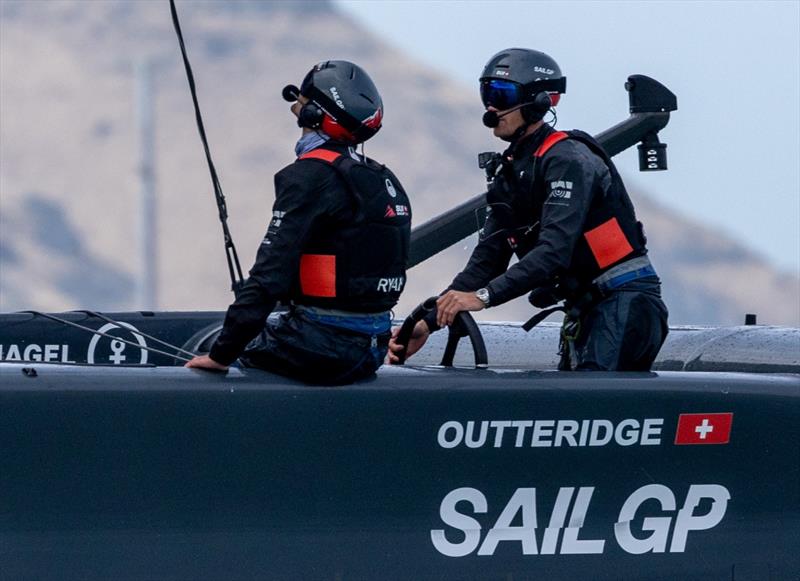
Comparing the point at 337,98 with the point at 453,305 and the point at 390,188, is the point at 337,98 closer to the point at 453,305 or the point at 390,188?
the point at 390,188

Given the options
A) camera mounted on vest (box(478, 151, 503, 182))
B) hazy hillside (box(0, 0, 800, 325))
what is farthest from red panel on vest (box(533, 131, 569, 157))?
hazy hillside (box(0, 0, 800, 325))

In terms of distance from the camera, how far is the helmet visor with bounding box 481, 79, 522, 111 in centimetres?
516

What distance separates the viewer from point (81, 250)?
1607 inches

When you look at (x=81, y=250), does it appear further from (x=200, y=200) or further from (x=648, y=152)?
(x=648, y=152)

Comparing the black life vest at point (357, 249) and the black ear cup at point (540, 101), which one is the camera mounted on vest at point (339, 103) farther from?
the black ear cup at point (540, 101)

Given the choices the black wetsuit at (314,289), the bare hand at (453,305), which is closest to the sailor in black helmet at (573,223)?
the bare hand at (453,305)

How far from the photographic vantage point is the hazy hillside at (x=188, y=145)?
41.3 metres

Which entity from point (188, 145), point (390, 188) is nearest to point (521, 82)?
point (390, 188)

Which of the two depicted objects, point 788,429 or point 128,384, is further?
point 788,429

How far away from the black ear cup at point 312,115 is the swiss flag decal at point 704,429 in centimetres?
140

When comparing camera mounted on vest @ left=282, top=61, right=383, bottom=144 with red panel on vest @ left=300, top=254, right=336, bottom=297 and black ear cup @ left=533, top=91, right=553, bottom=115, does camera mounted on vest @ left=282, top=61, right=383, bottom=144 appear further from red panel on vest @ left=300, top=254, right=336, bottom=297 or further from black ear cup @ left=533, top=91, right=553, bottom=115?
black ear cup @ left=533, top=91, right=553, bottom=115

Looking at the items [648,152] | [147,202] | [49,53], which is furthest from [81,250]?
[648,152]

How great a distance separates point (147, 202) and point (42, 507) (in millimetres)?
18547

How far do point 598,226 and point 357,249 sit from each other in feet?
2.91
